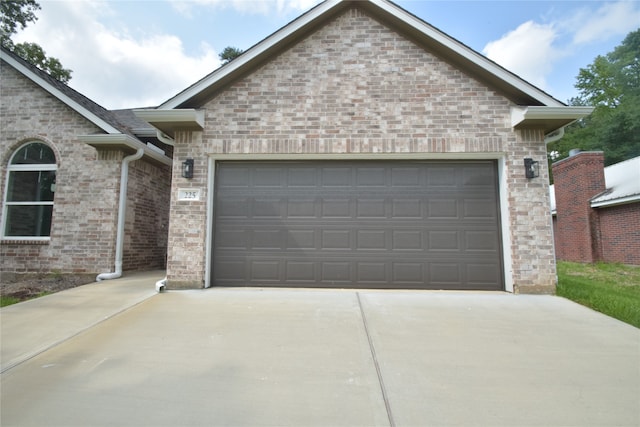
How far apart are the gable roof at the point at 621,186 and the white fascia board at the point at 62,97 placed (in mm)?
13352

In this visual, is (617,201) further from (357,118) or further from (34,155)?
(34,155)

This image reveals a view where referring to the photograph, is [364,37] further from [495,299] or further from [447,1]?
[495,299]

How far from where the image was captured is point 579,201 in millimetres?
13711

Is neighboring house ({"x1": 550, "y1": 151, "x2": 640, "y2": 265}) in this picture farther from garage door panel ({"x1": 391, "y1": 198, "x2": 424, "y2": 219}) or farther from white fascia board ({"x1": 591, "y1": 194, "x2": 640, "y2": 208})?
garage door panel ({"x1": 391, "y1": 198, "x2": 424, "y2": 219})

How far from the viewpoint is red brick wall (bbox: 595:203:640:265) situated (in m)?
11.7

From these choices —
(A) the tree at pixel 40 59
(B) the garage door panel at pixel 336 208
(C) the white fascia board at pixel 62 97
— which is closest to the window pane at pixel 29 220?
(C) the white fascia board at pixel 62 97

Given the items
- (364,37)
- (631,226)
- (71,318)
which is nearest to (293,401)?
(71,318)

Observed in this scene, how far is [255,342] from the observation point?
136 inches

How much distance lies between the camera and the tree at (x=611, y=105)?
25.6 m

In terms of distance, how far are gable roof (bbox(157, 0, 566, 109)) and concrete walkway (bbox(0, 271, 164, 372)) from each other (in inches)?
136

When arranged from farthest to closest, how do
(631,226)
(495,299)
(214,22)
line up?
(631,226) < (214,22) < (495,299)

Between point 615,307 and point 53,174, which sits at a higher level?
point 53,174

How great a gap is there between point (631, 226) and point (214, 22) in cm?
1591

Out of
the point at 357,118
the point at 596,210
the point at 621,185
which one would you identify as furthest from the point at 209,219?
the point at 621,185
